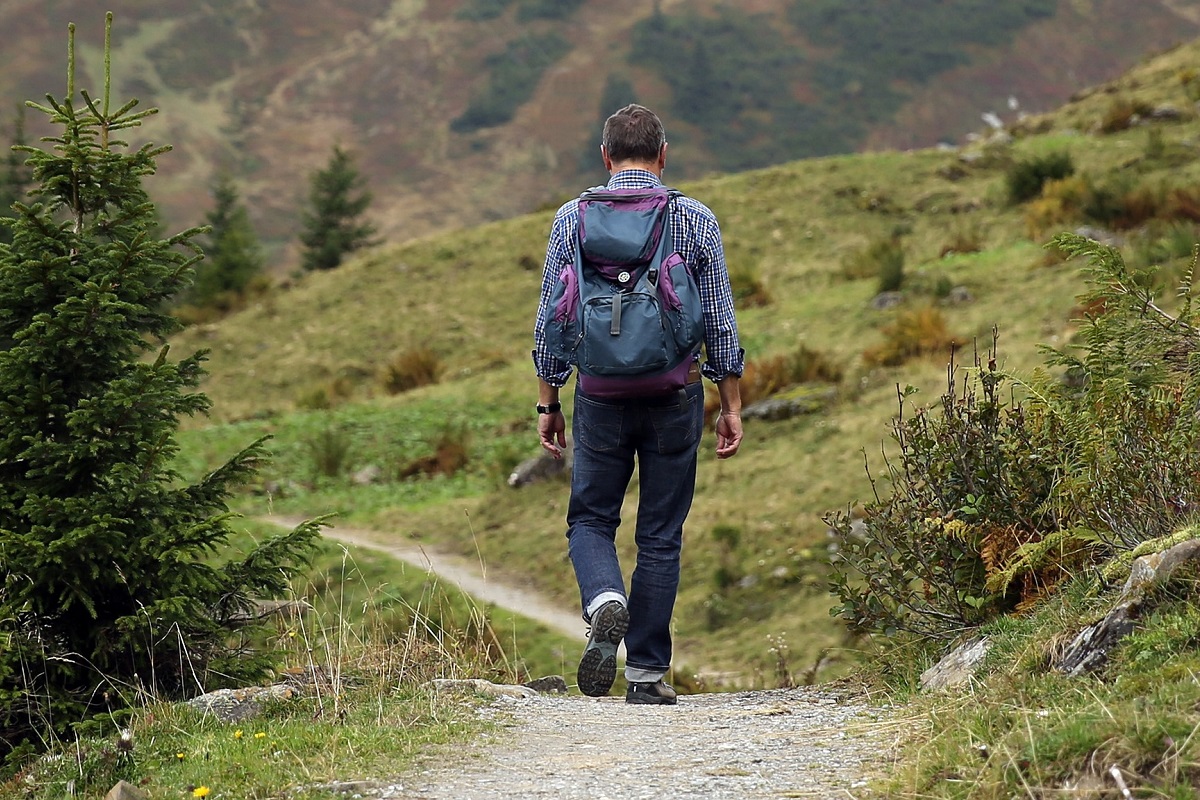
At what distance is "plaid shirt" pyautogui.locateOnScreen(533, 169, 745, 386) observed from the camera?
14.6ft

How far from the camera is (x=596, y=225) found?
4.32 metres

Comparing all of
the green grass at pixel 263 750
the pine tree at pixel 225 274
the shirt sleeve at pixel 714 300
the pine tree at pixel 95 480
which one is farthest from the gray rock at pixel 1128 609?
the pine tree at pixel 225 274

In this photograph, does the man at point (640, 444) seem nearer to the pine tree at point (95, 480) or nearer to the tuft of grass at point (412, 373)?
the pine tree at point (95, 480)

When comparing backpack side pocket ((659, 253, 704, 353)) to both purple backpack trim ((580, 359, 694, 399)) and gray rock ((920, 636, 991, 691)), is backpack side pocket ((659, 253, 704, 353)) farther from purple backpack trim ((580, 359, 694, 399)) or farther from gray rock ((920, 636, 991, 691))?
gray rock ((920, 636, 991, 691))

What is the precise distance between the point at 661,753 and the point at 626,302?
1.47 m

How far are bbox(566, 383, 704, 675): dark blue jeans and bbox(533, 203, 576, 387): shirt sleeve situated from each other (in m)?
0.13

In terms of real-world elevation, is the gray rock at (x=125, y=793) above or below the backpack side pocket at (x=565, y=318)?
below

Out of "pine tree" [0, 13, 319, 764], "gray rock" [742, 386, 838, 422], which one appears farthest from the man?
"gray rock" [742, 386, 838, 422]

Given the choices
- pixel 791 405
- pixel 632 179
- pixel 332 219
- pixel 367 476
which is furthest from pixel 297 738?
pixel 332 219

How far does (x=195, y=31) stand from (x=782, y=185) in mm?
162885

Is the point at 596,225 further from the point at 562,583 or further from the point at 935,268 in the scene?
the point at 935,268

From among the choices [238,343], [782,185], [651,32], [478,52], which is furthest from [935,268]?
[478,52]

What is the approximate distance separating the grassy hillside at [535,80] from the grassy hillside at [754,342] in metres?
112

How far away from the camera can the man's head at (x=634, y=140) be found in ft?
14.9
